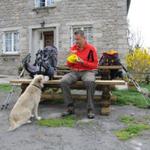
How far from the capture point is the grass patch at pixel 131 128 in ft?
18.0

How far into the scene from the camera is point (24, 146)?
4953mm

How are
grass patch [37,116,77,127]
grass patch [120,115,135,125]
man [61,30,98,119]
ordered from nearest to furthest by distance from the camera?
grass patch [37,116,77,127]
grass patch [120,115,135,125]
man [61,30,98,119]

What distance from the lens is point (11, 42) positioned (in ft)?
63.4

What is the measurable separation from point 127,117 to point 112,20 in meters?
9.91

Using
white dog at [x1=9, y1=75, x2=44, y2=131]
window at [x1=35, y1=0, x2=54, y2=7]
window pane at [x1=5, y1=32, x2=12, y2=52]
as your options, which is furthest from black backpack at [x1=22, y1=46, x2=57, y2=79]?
window pane at [x1=5, y1=32, x2=12, y2=52]

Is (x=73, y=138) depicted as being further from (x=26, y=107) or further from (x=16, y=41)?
A: (x=16, y=41)

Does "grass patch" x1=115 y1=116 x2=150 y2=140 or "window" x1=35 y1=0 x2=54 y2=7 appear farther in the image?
"window" x1=35 y1=0 x2=54 y2=7

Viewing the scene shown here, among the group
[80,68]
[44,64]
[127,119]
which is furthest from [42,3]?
[127,119]

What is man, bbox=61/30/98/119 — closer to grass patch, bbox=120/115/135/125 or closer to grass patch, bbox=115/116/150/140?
grass patch, bbox=120/115/135/125

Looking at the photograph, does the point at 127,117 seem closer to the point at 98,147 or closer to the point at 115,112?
the point at 115,112

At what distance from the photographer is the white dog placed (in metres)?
6.00

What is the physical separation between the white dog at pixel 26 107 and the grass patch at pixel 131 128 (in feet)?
5.42

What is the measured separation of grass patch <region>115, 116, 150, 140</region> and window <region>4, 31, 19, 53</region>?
13.2 metres

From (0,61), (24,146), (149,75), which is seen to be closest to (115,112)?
(24,146)
